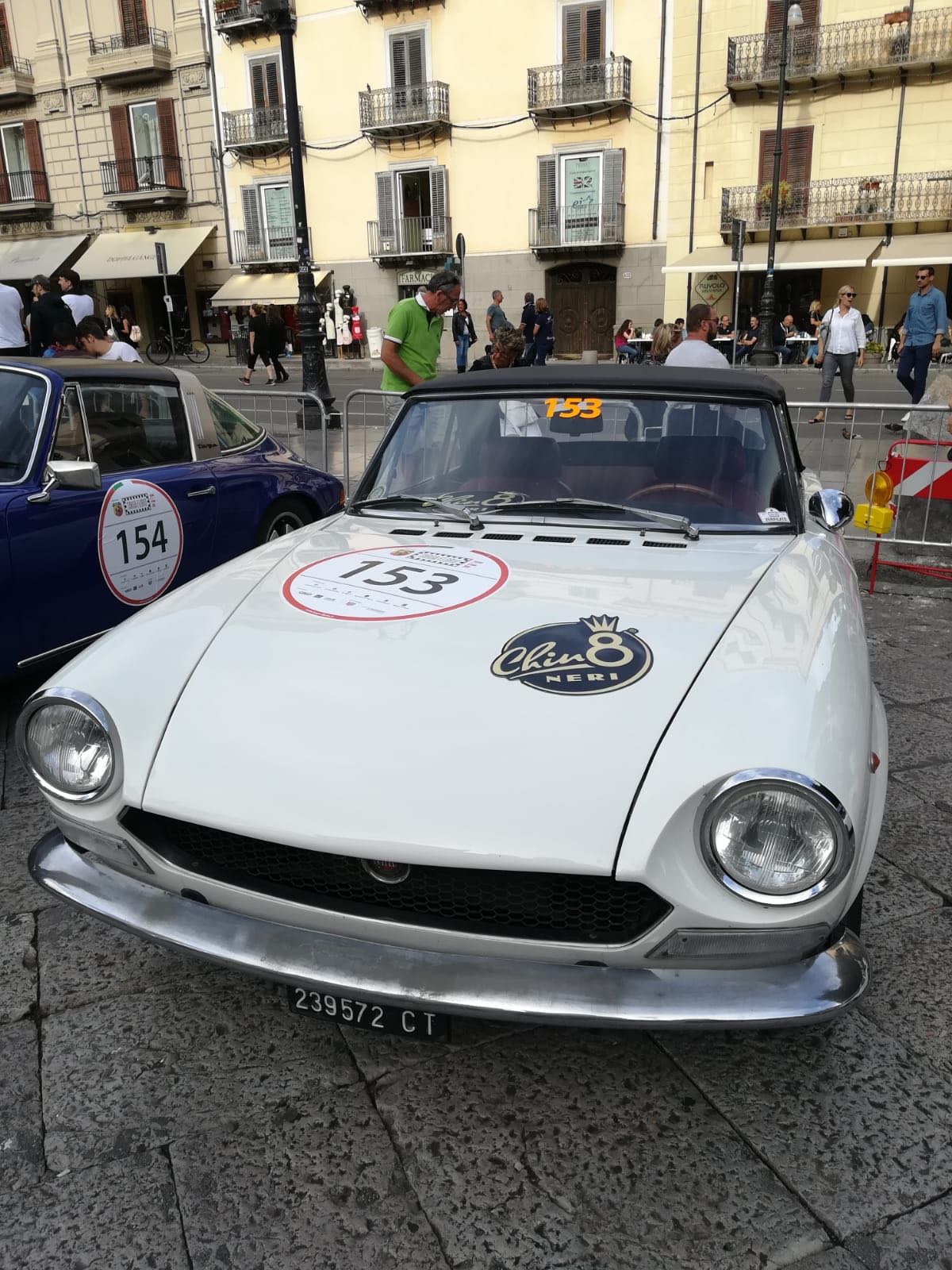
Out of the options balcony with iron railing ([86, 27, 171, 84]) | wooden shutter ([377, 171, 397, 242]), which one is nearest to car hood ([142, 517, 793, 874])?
wooden shutter ([377, 171, 397, 242])

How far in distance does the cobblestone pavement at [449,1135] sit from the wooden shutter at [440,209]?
28.5 m

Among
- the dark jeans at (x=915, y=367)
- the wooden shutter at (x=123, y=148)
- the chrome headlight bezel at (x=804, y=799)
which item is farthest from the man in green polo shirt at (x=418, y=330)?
the wooden shutter at (x=123, y=148)

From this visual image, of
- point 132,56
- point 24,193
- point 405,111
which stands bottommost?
point 24,193

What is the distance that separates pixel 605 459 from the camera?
10.2 feet

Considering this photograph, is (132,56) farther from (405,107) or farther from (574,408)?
(574,408)

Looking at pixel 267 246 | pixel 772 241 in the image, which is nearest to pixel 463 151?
pixel 267 246

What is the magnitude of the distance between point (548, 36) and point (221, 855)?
95.2 feet

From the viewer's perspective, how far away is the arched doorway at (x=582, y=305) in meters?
27.3

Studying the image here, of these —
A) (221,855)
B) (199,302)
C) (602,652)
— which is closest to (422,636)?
(602,652)

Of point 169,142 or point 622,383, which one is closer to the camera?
point 622,383

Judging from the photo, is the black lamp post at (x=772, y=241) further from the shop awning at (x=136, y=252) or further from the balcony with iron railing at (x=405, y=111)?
the shop awning at (x=136, y=252)

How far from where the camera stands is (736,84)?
24.0 meters

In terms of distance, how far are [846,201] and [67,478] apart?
84.3 feet

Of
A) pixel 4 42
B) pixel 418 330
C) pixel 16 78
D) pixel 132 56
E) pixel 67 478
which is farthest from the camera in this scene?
pixel 4 42
